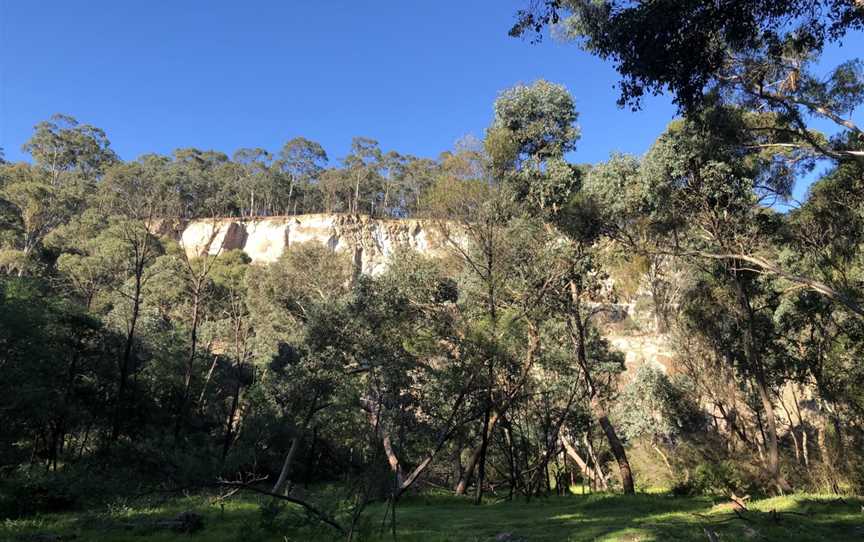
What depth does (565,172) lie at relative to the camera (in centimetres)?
1708

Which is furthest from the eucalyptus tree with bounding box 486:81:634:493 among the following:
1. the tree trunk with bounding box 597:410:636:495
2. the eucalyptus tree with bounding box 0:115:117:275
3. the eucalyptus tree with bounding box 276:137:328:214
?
the eucalyptus tree with bounding box 276:137:328:214

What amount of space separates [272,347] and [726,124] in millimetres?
21867

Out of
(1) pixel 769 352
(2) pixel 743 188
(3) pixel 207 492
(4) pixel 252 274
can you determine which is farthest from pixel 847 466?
(4) pixel 252 274

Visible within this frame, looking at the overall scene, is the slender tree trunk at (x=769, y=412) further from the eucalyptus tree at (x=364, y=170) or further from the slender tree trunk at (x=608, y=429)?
the eucalyptus tree at (x=364, y=170)

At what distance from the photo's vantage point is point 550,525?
9320 millimetres

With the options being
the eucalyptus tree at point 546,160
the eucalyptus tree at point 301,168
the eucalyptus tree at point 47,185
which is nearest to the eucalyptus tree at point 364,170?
the eucalyptus tree at point 301,168

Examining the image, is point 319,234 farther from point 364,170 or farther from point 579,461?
point 579,461

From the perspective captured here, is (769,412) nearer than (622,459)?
Yes

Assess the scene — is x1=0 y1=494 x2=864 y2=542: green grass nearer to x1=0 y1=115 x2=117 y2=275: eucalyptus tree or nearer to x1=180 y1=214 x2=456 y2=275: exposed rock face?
x1=0 y1=115 x2=117 y2=275: eucalyptus tree

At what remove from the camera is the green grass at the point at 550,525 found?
7344mm

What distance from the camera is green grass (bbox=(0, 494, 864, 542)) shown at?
734 cm

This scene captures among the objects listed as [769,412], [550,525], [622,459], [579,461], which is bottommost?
[550,525]

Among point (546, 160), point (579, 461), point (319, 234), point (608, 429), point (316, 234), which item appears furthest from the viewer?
point (319, 234)

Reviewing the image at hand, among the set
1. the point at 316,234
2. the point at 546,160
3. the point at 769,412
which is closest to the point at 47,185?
the point at 316,234
